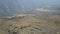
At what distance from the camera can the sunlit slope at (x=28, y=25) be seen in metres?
4.09

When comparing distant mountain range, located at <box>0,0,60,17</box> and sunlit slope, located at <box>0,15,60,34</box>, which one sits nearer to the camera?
sunlit slope, located at <box>0,15,60,34</box>

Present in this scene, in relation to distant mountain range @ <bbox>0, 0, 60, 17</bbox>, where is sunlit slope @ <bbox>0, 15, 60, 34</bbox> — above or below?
below

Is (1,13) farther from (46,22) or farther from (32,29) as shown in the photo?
(46,22)

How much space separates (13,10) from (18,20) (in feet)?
1.15

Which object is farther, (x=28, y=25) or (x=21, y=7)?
(x=21, y=7)

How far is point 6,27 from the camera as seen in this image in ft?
14.0

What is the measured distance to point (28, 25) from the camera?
4.22 m

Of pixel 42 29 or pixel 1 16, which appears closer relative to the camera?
pixel 42 29

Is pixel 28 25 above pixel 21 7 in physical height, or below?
below

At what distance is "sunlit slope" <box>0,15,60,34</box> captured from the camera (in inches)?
161

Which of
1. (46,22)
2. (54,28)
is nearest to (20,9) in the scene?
(46,22)

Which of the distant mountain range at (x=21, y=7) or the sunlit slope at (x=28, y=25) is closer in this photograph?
the sunlit slope at (x=28, y=25)

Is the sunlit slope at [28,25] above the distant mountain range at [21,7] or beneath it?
beneath

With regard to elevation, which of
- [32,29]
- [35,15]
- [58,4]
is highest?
[58,4]
